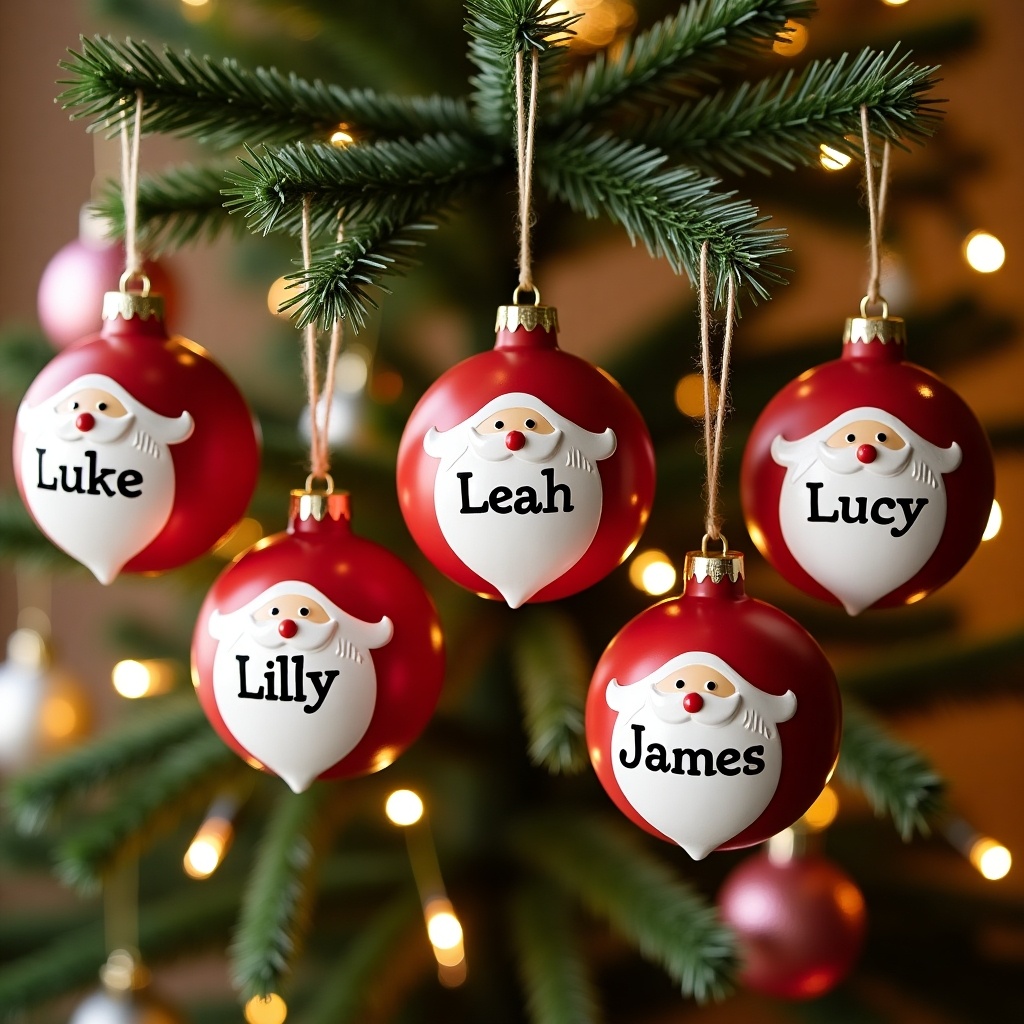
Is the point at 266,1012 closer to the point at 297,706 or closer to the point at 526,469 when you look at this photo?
the point at 297,706

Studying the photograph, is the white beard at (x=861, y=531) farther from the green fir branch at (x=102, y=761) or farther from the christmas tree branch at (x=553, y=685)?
the green fir branch at (x=102, y=761)

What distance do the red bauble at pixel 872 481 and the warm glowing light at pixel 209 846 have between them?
613 millimetres

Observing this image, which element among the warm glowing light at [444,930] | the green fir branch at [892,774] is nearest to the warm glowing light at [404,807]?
the warm glowing light at [444,930]

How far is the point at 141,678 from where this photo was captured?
112 centimetres

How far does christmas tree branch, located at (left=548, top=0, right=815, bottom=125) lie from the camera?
0.55 meters

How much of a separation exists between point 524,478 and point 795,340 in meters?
0.68

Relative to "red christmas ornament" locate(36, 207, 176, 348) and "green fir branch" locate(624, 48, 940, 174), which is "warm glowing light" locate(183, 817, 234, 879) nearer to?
"red christmas ornament" locate(36, 207, 176, 348)

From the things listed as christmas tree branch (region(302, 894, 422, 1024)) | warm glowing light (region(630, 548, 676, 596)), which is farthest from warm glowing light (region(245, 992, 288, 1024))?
warm glowing light (region(630, 548, 676, 596))

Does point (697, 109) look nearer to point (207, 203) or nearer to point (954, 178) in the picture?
point (207, 203)

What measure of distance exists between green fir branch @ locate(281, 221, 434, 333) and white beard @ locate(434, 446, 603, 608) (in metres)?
0.08

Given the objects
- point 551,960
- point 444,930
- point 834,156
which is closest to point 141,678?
point 444,930

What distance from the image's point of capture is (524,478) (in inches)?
19.5

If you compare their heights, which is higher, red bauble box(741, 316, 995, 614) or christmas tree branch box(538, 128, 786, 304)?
christmas tree branch box(538, 128, 786, 304)

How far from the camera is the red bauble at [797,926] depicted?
0.89m
